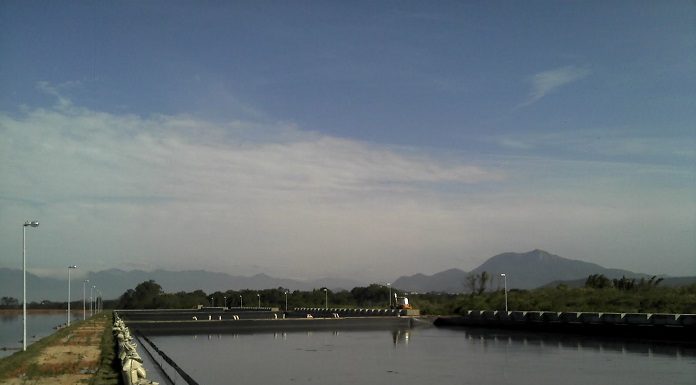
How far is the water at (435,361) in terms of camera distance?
62.3ft

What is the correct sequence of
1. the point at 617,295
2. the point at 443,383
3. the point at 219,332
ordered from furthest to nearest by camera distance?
the point at 617,295 < the point at 219,332 < the point at 443,383

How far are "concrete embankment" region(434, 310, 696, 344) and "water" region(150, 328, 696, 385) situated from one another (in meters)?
2.03

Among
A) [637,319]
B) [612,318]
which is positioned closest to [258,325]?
[612,318]

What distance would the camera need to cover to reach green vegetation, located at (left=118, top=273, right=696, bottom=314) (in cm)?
4484

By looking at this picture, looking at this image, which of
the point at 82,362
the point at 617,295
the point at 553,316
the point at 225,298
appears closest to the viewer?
the point at 82,362

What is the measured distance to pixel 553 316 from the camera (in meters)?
39.2

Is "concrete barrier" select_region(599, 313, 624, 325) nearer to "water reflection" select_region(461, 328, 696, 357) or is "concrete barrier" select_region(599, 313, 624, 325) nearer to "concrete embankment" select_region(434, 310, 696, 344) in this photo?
"concrete embankment" select_region(434, 310, 696, 344)

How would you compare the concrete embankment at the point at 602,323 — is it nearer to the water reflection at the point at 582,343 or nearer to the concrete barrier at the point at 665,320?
the concrete barrier at the point at 665,320

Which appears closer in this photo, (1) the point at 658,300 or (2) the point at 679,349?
(2) the point at 679,349

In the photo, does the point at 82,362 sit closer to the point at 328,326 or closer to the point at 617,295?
the point at 328,326

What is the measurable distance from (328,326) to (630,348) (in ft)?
A: 73.5

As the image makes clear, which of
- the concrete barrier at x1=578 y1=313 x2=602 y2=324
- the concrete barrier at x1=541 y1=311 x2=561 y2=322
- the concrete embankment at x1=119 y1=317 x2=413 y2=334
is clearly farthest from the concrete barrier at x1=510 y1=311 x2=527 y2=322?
the concrete embankment at x1=119 y1=317 x2=413 y2=334

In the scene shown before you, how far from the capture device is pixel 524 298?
58.2 m

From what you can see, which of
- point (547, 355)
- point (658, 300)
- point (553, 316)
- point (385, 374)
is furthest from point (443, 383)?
point (658, 300)
